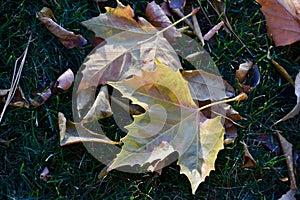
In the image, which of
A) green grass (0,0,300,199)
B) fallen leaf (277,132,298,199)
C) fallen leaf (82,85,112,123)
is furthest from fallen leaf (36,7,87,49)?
fallen leaf (277,132,298,199)

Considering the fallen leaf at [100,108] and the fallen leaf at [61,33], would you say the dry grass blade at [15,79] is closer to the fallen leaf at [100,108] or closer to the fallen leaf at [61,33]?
the fallen leaf at [61,33]

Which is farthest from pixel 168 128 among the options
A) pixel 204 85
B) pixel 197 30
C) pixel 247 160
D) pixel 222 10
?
pixel 222 10

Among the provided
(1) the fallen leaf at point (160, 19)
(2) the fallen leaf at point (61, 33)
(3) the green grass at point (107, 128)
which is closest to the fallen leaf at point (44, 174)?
(3) the green grass at point (107, 128)

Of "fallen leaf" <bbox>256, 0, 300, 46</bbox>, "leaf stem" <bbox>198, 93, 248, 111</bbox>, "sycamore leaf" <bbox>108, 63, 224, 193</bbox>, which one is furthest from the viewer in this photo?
"fallen leaf" <bbox>256, 0, 300, 46</bbox>

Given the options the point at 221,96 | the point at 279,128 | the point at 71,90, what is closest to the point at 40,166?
the point at 71,90

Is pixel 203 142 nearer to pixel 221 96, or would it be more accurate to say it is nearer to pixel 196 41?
pixel 221 96

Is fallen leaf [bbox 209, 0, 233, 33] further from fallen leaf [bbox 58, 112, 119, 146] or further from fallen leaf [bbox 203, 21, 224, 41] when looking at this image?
fallen leaf [bbox 58, 112, 119, 146]
